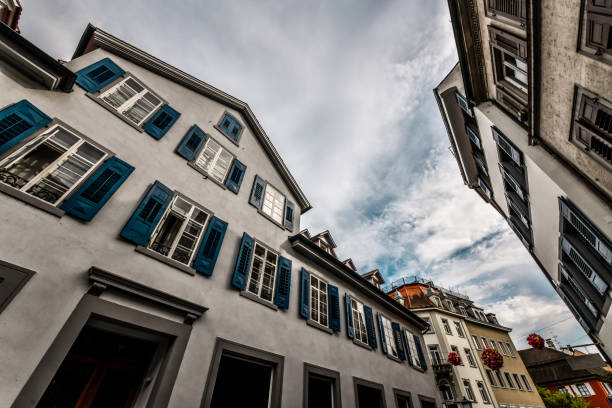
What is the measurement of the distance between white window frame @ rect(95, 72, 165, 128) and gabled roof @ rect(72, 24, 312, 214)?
0.91 metres

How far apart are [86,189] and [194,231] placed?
8.57ft

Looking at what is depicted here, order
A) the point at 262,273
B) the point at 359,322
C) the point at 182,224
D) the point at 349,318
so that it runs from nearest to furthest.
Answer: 1. the point at 182,224
2. the point at 262,273
3. the point at 349,318
4. the point at 359,322

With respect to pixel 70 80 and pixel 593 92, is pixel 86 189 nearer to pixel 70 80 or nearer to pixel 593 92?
pixel 70 80

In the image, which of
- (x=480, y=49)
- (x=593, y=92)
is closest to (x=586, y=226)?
(x=593, y=92)

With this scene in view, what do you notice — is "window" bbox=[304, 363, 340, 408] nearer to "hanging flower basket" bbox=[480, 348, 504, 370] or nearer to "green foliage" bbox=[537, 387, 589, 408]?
"hanging flower basket" bbox=[480, 348, 504, 370]

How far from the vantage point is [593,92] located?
6.09 metres

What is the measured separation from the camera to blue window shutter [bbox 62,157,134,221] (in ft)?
17.1

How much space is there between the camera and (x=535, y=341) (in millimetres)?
13320

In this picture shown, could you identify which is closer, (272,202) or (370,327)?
(272,202)

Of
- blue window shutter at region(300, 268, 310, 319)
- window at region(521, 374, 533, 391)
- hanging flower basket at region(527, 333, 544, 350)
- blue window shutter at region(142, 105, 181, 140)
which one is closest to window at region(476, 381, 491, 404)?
window at region(521, 374, 533, 391)

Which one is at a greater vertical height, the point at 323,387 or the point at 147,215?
the point at 147,215

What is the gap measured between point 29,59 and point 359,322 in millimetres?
13465

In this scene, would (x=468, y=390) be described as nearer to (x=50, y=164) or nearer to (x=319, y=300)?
(x=319, y=300)

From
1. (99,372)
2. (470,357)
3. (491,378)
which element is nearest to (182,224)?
(99,372)
